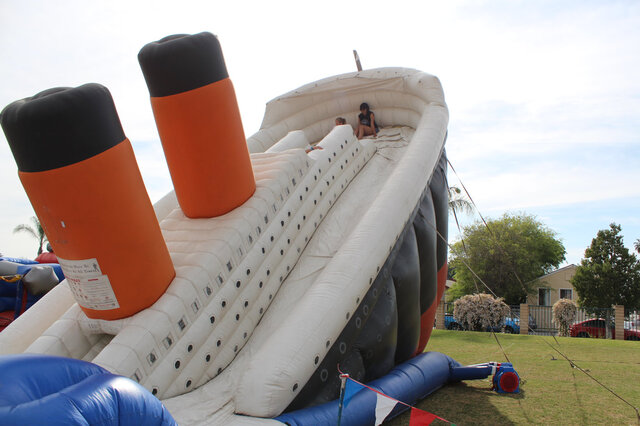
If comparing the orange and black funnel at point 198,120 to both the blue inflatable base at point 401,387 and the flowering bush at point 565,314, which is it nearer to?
the blue inflatable base at point 401,387

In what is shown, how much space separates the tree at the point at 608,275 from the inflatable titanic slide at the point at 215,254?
48.0 ft

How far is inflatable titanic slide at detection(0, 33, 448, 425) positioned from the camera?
2471 mm

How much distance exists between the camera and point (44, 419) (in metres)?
1.40

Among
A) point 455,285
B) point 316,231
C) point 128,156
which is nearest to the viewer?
point 128,156

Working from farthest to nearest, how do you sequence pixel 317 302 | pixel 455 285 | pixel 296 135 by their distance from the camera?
pixel 455 285, pixel 296 135, pixel 317 302

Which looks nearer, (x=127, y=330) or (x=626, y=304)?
(x=127, y=330)

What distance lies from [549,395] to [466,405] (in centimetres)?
78

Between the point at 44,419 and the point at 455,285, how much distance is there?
24079 millimetres

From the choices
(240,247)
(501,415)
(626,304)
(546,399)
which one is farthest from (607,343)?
(626,304)

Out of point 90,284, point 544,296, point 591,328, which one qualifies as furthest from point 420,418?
point 544,296

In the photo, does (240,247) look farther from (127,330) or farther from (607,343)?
(607,343)

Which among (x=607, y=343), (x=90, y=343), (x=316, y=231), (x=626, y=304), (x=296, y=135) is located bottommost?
(x=626, y=304)

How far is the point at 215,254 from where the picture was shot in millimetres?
3217

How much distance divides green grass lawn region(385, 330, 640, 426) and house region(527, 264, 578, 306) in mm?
15819
